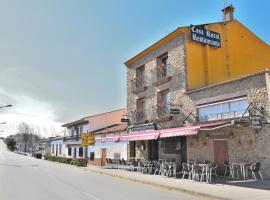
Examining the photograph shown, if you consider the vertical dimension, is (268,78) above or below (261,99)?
above

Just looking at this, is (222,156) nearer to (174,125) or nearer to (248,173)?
(248,173)

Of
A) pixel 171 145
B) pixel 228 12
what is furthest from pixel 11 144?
pixel 228 12

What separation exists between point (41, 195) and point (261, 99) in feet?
36.4

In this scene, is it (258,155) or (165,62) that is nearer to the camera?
(258,155)

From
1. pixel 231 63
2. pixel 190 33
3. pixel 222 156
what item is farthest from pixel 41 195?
pixel 231 63

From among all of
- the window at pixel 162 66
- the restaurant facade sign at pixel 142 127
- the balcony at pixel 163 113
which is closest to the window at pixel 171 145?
the balcony at pixel 163 113

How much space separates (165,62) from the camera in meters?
23.7

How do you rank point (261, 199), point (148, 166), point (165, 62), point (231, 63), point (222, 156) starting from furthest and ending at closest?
1. point (165, 62)
2. point (231, 63)
3. point (148, 166)
4. point (222, 156)
5. point (261, 199)

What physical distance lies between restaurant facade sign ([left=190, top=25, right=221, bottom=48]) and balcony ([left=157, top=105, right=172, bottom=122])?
17.8 ft

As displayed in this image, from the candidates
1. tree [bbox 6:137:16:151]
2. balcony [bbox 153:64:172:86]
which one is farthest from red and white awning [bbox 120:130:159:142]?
tree [bbox 6:137:16:151]

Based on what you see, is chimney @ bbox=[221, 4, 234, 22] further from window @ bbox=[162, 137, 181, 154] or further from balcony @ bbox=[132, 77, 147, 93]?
window @ bbox=[162, 137, 181, 154]

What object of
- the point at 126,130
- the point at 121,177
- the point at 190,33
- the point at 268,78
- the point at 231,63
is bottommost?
the point at 121,177

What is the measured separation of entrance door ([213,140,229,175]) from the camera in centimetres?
1629

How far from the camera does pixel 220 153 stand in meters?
16.6
